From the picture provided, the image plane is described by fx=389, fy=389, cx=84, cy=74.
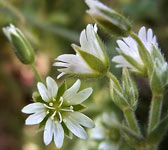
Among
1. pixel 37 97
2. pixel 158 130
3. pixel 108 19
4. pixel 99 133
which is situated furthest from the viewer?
pixel 99 133

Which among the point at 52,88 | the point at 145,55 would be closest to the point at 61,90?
the point at 52,88

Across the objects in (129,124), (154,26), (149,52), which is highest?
(154,26)

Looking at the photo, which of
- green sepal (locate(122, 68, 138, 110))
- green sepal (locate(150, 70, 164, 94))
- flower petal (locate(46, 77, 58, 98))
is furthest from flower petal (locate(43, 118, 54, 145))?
green sepal (locate(150, 70, 164, 94))

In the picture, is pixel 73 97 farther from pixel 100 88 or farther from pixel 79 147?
pixel 100 88

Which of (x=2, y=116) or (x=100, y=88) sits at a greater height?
(x=2, y=116)

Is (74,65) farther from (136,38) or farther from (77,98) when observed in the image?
(136,38)

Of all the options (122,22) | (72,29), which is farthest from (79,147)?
(72,29)

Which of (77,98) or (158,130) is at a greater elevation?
(77,98)
